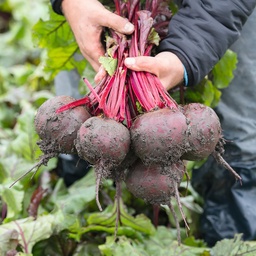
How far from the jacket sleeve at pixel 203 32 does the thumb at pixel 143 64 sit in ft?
0.30

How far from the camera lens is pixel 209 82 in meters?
1.80

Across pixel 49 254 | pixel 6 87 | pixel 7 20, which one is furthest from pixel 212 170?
pixel 7 20

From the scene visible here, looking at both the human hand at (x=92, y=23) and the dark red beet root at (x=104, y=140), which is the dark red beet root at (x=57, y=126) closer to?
the dark red beet root at (x=104, y=140)

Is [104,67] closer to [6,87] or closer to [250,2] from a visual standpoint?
[250,2]

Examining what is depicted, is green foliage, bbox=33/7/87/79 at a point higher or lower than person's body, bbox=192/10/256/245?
higher

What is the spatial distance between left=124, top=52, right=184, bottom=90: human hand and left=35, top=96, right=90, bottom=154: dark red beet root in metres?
0.19

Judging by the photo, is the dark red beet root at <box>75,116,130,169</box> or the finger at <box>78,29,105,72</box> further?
the finger at <box>78,29,105,72</box>

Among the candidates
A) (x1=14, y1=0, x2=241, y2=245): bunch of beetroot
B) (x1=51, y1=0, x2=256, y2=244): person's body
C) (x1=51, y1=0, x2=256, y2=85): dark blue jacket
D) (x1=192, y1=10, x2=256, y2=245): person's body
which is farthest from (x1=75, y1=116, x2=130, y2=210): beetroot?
(x1=192, y1=10, x2=256, y2=245): person's body

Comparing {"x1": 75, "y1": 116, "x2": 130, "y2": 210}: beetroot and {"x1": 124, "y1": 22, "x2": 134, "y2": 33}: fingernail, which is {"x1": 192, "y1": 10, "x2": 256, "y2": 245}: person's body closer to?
{"x1": 124, "y1": 22, "x2": 134, "y2": 33}: fingernail

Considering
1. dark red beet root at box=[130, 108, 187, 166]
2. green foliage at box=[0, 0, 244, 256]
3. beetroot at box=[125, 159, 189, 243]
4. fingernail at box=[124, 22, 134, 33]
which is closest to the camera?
dark red beet root at box=[130, 108, 187, 166]

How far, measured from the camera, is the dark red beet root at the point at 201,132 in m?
1.39

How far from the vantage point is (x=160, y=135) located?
51.0 inches

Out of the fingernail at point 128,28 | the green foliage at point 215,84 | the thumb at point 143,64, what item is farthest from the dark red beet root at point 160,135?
the green foliage at point 215,84

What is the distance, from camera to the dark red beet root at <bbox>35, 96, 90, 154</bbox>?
138 centimetres
